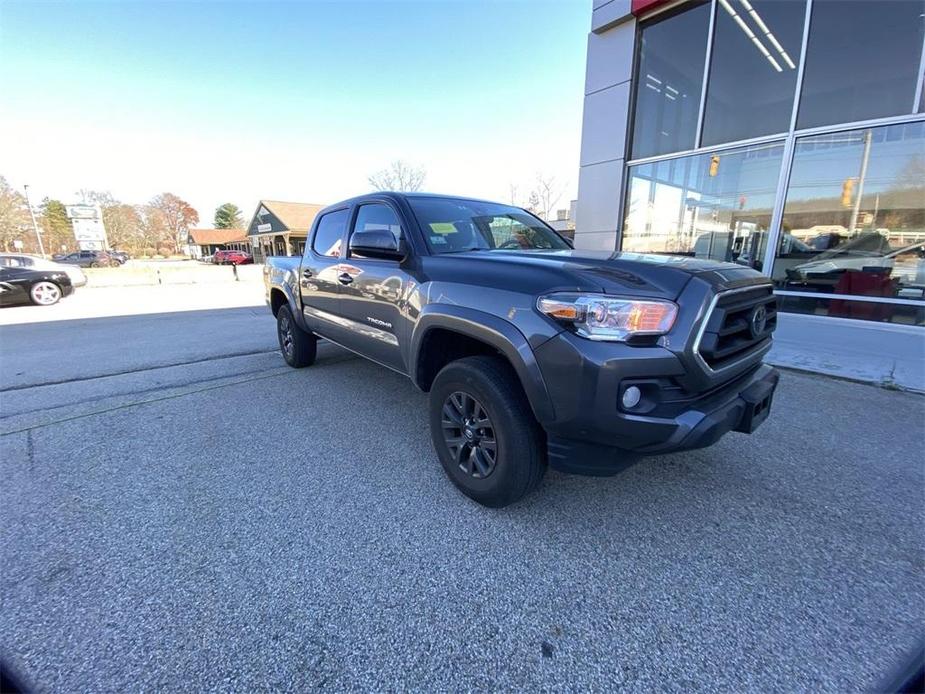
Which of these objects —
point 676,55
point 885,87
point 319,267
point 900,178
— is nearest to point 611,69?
point 676,55

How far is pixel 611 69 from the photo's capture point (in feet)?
24.9

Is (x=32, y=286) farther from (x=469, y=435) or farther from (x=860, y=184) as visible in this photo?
(x=860, y=184)

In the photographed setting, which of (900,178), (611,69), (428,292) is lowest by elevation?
(428,292)

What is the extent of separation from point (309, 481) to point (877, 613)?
297 cm

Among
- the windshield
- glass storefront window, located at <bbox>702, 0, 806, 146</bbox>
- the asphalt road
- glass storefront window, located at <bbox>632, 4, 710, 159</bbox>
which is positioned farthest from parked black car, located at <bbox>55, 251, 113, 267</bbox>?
glass storefront window, located at <bbox>702, 0, 806, 146</bbox>

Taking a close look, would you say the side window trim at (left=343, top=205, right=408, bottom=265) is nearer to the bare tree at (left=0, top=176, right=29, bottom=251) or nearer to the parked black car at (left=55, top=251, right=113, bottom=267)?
the parked black car at (left=55, top=251, right=113, bottom=267)

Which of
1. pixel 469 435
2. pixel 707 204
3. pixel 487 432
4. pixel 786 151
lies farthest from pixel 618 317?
pixel 707 204

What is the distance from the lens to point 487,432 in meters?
2.33

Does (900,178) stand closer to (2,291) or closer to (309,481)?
(309,481)

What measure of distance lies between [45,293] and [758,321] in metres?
16.8

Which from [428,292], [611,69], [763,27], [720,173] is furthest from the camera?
[611,69]

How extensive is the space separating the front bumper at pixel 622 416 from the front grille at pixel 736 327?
0.63 feet

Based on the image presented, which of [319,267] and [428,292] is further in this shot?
[319,267]

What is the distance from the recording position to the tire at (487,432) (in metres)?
2.13
